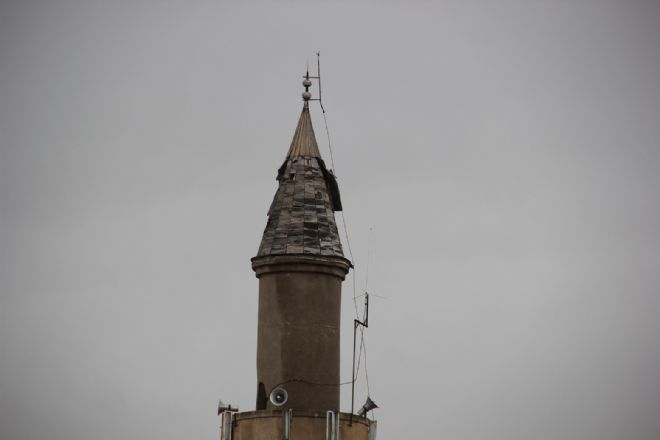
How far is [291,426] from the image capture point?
143 ft

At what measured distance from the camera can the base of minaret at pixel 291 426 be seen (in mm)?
43438

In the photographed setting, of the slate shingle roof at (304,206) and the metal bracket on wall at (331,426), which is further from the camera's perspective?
the slate shingle roof at (304,206)

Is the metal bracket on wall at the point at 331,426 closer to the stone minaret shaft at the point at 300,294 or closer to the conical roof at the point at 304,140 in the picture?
the stone minaret shaft at the point at 300,294

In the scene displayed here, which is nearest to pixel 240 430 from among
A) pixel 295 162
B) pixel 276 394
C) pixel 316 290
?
pixel 276 394

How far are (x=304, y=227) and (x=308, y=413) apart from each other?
5667 millimetres

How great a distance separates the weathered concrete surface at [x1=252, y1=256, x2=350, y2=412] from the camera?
44375 mm

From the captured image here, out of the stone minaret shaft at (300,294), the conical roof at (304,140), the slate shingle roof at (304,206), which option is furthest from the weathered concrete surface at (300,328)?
the conical roof at (304,140)

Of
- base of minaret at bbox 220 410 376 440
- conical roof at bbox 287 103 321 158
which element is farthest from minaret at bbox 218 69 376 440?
conical roof at bbox 287 103 321 158

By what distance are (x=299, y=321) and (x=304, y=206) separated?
143 inches

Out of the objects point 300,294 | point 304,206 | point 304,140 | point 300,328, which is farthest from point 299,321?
point 304,140

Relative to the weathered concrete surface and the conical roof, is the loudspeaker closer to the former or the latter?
the weathered concrete surface

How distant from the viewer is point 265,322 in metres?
45.2

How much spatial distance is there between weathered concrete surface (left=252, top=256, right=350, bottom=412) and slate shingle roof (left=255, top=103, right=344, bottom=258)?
1.45 ft

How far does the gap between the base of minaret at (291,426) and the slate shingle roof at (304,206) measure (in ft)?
15.6
